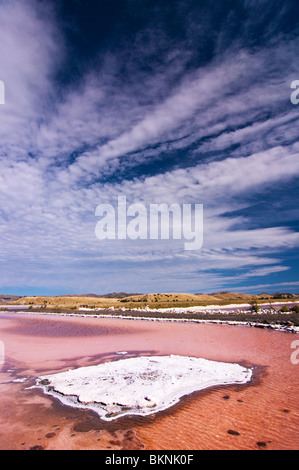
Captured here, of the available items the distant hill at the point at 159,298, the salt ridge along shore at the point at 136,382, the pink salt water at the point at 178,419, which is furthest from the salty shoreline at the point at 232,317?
the distant hill at the point at 159,298

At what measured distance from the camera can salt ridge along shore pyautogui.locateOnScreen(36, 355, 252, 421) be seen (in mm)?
7645

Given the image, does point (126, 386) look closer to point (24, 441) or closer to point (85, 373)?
point (85, 373)

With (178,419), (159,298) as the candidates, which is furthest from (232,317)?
(159,298)

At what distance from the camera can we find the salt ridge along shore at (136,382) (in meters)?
7.64

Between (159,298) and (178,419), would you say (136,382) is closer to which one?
(178,419)

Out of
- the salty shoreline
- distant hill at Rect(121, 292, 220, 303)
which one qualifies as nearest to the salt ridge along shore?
the salty shoreline

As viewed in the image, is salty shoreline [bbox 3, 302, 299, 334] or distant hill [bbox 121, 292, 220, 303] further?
distant hill [bbox 121, 292, 220, 303]

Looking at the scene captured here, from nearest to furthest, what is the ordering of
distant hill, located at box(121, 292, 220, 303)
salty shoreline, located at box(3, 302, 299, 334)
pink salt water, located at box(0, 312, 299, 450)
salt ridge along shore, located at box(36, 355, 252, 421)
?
pink salt water, located at box(0, 312, 299, 450)
salt ridge along shore, located at box(36, 355, 252, 421)
salty shoreline, located at box(3, 302, 299, 334)
distant hill, located at box(121, 292, 220, 303)

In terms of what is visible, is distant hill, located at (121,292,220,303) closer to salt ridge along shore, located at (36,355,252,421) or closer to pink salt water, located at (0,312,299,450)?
salt ridge along shore, located at (36,355,252,421)

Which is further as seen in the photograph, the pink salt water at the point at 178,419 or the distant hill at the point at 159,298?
the distant hill at the point at 159,298

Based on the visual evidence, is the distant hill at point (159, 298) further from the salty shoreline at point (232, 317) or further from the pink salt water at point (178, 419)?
the pink salt water at point (178, 419)

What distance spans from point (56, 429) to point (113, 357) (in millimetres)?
7679

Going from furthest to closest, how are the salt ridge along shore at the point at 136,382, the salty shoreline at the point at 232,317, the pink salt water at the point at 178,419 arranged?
1. the salty shoreline at the point at 232,317
2. the salt ridge along shore at the point at 136,382
3. the pink salt water at the point at 178,419
